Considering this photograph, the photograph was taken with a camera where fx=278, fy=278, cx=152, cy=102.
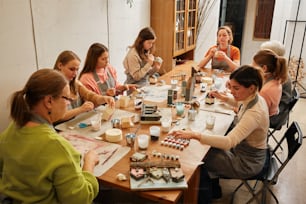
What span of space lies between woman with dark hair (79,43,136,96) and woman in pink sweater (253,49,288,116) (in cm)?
116

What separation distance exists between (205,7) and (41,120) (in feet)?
15.4

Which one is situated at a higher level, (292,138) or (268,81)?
(268,81)

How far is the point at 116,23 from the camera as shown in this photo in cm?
359

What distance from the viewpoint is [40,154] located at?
109 cm

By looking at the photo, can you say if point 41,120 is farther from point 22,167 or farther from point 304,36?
point 304,36

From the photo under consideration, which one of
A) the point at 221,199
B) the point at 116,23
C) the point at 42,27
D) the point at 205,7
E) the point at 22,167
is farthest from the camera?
the point at 205,7

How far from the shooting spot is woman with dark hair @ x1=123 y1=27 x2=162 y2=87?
304 cm

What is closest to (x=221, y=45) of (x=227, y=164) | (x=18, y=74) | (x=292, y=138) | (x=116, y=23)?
(x=116, y=23)

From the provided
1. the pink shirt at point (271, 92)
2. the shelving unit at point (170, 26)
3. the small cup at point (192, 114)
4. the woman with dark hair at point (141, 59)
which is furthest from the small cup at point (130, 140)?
the shelving unit at point (170, 26)

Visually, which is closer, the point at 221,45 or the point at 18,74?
the point at 18,74

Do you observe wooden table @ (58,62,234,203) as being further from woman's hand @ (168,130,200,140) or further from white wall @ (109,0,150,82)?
white wall @ (109,0,150,82)

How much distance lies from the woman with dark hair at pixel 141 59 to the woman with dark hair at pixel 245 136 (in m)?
1.39

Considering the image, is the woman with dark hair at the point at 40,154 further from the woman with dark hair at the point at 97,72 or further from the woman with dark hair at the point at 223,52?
the woman with dark hair at the point at 223,52

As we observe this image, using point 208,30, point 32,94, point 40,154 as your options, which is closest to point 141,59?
point 32,94
